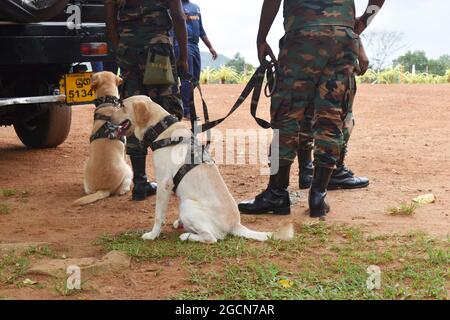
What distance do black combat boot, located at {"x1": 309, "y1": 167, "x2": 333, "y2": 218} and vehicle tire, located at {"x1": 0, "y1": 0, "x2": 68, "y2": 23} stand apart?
112 inches

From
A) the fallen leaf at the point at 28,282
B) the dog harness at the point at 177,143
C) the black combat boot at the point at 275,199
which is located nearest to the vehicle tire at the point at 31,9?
the dog harness at the point at 177,143

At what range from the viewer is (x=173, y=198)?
222 inches

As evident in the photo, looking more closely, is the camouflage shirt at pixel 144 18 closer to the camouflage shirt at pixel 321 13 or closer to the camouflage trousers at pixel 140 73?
the camouflage trousers at pixel 140 73

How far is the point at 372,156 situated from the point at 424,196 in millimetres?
2006

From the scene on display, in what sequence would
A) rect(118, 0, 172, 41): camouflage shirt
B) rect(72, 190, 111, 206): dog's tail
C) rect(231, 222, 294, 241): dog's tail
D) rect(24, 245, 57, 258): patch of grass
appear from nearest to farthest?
rect(24, 245, 57, 258): patch of grass, rect(231, 222, 294, 241): dog's tail, rect(118, 0, 172, 41): camouflage shirt, rect(72, 190, 111, 206): dog's tail

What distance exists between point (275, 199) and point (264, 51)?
3.72 ft

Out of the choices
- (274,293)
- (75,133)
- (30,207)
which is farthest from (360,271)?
(75,133)

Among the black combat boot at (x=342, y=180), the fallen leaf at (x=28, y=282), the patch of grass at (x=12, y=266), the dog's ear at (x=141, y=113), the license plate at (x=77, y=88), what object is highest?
the license plate at (x=77, y=88)

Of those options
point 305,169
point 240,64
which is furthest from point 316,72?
point 240,64

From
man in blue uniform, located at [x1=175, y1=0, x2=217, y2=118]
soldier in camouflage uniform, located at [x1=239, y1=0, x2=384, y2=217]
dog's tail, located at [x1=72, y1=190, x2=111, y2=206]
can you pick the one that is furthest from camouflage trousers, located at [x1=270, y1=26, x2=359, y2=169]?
man in blue uniform, located at [x1=175, y1=0, x2=217, y2=118]

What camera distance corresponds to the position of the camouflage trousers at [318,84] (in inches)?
179

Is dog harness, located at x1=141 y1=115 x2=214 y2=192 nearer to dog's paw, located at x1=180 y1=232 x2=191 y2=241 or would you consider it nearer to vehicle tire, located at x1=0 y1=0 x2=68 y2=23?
dog's paw, located at x1=180 y1=232 x2=191 y2=241

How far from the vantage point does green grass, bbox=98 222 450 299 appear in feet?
11.0

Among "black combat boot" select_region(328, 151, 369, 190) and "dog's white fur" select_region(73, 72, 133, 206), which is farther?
"black combat boot" select_region(328, 151, 369, 190)
